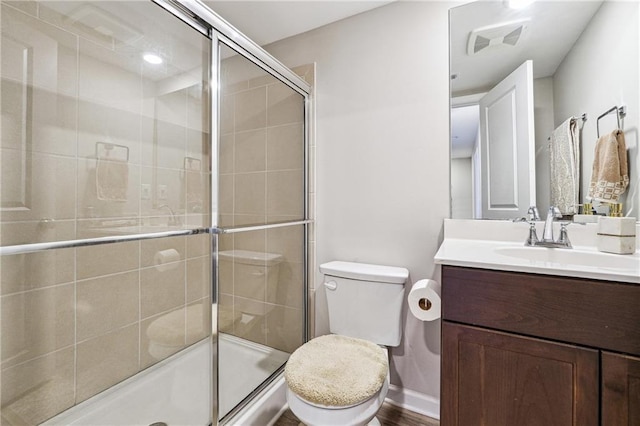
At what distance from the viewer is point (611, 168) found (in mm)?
1101

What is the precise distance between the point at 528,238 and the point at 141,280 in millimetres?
1834

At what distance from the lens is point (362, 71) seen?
1614 mm

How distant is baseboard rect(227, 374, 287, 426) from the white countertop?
1107 mm

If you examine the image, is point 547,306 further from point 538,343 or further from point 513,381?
point 513,381

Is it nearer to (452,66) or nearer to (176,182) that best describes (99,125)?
(176,182)

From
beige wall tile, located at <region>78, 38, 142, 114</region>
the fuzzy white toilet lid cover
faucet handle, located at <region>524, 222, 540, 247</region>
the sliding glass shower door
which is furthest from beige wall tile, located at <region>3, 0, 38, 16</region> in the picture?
faucet handle, located at <region>524, 222, 540, 247</region>

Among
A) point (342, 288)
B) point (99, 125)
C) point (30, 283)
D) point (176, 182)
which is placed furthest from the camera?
point (342, 288)

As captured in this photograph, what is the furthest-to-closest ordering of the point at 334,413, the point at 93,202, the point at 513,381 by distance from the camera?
the point at 93,202 < the point at 334,413 < the point at 513,381

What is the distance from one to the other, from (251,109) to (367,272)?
1053 millimetres

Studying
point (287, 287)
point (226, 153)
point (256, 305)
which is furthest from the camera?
point (287, 287)

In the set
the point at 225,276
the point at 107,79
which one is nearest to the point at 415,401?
the point at 225,276

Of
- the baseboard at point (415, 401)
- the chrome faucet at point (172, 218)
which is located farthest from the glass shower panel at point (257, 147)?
the baseboard at point (415, 401)

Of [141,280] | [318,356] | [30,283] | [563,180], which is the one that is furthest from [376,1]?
[30,283]

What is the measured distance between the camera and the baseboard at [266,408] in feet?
4.16
